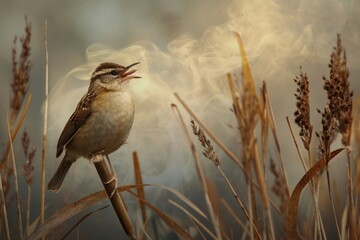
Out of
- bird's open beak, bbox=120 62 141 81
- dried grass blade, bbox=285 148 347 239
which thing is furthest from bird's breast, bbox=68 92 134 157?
dried grass blade, bbox=285 148 347 239

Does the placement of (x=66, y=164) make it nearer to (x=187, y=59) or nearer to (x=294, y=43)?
(x=187, y=59)

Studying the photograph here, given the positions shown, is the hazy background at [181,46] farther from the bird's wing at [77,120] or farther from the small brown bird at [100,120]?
the bird's wing at [77,120]

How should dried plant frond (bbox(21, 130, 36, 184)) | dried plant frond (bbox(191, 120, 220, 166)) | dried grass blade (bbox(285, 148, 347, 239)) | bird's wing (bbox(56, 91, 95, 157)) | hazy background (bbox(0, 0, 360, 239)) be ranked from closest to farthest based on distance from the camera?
dried plant frond (bbox(191, 120, 220, 166)) → dried grass blade (bbox(285, 148, 347, 239)) → dried plant frond (bbox(21, 130, 36, 184)) → bird's wing (bbox(56, 91, 95, 157)) → hazy background (bbox(0, 0, 360, 239))

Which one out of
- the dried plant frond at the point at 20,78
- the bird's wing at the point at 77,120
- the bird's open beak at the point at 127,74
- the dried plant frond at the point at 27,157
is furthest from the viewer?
the bird's open beak at the point at 127,74

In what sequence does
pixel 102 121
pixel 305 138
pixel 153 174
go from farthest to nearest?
pixel 153 174
pixel 102 121
pixel 305 138

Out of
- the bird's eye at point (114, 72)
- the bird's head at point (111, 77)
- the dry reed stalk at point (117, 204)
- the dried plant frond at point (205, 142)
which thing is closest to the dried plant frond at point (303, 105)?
the dried plant frond at point (205, 142)

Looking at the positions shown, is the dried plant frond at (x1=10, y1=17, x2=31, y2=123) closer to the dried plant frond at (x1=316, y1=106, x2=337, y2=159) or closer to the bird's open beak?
the bird's open beak

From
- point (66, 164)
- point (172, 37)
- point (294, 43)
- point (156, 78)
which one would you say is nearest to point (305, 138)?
point (66, 164)

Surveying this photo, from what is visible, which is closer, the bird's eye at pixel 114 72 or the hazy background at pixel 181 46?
the bird's eye at pixel 114 72
